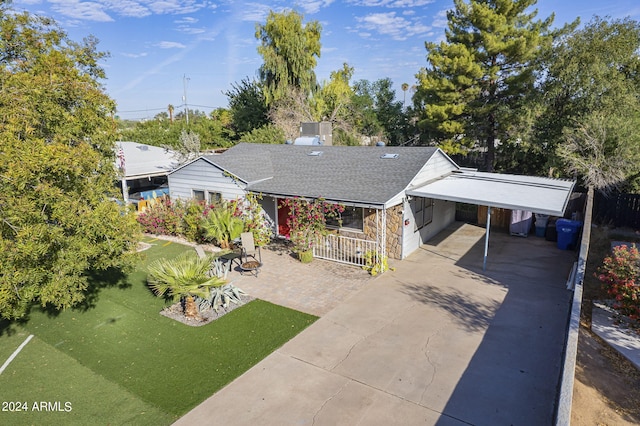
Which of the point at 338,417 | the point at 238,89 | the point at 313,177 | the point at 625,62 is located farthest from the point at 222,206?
the point at 238,89

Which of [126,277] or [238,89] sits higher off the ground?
[238,89]

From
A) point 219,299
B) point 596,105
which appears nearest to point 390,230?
point 219,299

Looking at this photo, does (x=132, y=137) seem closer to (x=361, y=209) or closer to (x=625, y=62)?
(x=361, y=209)

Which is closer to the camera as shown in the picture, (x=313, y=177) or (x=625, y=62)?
(x=313, y=177)

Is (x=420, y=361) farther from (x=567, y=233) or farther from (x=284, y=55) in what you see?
(x=284, y=55)

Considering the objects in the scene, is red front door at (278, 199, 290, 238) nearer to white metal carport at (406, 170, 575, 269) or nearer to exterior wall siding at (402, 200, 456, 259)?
exterior wall siding at (402, 200, 456, 259)

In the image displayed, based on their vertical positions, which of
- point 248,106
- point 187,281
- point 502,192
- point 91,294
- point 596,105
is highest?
point 248,106

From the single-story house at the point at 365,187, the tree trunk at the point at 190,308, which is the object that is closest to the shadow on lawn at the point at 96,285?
the tree trunk at the point at 190,308
